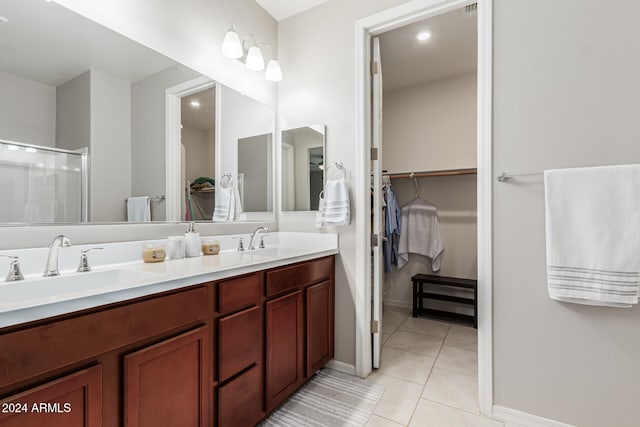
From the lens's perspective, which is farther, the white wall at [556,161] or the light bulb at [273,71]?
the light bulb at [273,71]

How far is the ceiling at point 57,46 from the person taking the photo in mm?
1193

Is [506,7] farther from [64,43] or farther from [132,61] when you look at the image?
[64,43]

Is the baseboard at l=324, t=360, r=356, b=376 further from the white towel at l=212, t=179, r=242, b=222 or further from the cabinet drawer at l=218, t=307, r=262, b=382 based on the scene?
the white towel at l=212, t=179, r=242, b=222

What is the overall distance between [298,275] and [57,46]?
158 cm

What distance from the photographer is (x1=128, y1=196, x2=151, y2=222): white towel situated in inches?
61.0

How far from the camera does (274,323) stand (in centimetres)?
157

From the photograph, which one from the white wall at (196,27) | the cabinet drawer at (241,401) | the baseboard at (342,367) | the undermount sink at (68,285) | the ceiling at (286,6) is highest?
the ceiling at (286,6)

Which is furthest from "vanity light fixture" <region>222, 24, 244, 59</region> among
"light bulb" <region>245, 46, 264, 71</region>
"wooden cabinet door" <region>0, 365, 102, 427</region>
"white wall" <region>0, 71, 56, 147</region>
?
"wooden cabinet door" <region>0, 365, 102, 427</region>

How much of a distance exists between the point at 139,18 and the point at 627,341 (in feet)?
9.53

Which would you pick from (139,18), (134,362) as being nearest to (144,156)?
(139,18)

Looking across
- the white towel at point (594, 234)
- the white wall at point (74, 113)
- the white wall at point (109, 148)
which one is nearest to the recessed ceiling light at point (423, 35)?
the white towel at point (594, 234)

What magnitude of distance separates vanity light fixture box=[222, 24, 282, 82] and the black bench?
2508 millimetres

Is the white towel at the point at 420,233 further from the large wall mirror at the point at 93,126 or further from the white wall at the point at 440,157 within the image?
the large wall mirror at the point at 93,126

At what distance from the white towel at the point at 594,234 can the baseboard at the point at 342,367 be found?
1.32m
